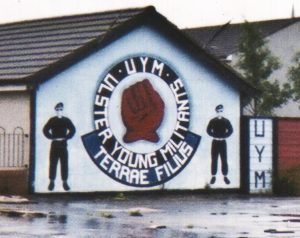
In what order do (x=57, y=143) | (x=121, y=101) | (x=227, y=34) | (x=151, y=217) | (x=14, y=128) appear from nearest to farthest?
(x=151, y=217)
(x=57, y=143)
(x=14, y=128)
(x=121, y=101)
(x=227, y=34)

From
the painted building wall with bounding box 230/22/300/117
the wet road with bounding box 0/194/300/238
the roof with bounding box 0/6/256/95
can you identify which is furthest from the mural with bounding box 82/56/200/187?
the painted building wall with bounding box 230/22/300/117

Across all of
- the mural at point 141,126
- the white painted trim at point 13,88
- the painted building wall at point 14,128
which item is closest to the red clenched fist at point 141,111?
the mural at point 141,126

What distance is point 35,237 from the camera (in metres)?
16.3

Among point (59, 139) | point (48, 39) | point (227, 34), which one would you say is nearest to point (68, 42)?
point (48, 39)

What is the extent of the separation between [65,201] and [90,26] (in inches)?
265

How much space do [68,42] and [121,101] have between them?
2.27 metres

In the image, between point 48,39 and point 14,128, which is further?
point 48,39

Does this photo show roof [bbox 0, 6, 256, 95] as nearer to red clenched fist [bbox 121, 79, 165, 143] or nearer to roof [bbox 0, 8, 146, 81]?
roof [bbox 0, 8, 146, 81]

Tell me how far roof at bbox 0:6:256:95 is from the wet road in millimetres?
3601

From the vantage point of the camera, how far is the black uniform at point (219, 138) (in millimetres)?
31688

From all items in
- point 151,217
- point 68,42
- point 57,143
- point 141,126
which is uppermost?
point 68,42

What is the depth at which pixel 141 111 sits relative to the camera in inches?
1177

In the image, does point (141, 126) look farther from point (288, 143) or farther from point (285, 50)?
point (285, 50)

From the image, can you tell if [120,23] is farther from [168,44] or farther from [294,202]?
[294,202]
